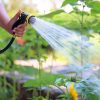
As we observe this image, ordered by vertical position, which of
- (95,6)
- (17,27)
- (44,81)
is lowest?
(44,81)

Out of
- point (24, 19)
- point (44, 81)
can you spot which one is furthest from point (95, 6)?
point (24, 19)

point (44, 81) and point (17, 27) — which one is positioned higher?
point (17, 27)

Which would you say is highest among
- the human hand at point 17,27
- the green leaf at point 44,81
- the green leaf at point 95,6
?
the green leaf at point 95,6

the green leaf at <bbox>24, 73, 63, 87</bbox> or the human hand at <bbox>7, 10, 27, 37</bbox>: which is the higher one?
the human hand at <bbox>7, 10, 27, 37</bbox>

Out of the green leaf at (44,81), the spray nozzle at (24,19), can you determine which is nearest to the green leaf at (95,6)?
the green leaf at (44,81)

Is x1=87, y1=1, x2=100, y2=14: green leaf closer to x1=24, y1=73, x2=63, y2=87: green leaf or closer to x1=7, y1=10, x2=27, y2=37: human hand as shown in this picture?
x1=24, y1=73, x2=63, y2=87: green leaf

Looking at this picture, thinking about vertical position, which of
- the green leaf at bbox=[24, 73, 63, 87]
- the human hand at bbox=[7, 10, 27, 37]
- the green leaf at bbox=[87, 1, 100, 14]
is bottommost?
the green leaf at bbox=[24, 73, 63, 87]

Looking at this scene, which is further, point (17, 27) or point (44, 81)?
point (44, 81)

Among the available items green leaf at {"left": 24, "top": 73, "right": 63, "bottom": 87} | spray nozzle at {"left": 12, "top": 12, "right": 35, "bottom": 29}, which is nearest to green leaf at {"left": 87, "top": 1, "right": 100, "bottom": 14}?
green leaf at {"left": 24, "top": 73, "right": 63, "bottom": 87}

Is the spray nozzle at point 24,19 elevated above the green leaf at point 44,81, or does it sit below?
above

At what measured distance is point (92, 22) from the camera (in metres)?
2.31

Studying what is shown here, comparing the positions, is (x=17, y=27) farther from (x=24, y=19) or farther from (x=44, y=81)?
(x=44, y=81)

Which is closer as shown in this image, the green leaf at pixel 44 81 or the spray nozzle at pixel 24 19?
the spray nozzle at pixel 24 19

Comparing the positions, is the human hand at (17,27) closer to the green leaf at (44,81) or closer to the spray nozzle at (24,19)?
the spray nozzle at (24,19)
